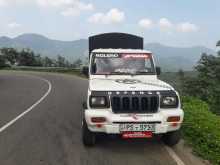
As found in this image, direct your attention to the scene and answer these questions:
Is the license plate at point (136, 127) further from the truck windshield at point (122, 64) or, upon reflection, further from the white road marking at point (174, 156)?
the truck windshield at point (122, 64)

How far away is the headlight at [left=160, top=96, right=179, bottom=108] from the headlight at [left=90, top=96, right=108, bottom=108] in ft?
3.77

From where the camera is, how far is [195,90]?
3152cm

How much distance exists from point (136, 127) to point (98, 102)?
0.91 meters

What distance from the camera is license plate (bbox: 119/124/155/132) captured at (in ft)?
23.6

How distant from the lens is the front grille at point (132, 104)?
7.30 metres

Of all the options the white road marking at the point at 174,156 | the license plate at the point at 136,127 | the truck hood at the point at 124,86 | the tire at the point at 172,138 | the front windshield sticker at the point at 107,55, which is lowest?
the white road marking at the point at 174,156

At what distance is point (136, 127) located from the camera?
7.21 m

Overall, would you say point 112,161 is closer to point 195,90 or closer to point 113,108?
point 113,108

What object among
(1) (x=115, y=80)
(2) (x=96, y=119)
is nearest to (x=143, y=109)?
(2) (x=96, y=119)

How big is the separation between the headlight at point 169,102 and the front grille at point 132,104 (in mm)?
221

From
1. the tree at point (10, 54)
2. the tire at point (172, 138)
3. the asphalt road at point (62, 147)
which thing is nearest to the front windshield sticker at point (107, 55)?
the asphalt road at point (62, 147)

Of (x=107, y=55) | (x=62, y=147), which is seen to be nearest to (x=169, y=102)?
(x=62, y=147)

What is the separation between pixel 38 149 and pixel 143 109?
2.36m

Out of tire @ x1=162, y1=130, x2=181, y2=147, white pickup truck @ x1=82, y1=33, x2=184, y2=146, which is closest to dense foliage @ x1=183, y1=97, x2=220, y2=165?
tire @ x1=162, y1=130, x2=181, y2=147
